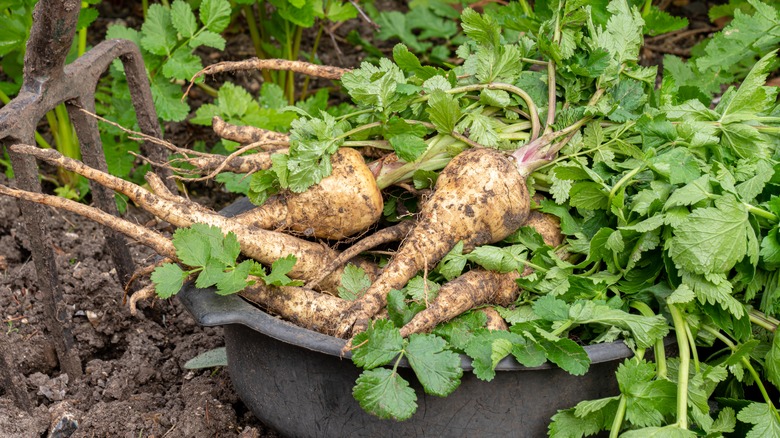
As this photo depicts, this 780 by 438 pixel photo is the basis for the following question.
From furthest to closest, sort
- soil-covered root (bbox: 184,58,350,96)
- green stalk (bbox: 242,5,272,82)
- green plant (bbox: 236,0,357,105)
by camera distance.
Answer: green stalk (bbox: 242,5,272,82), green plant (bbox: 236,0,357,105), soil-covered root (bbox: 184,58,350,96)

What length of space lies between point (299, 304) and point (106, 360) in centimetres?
81

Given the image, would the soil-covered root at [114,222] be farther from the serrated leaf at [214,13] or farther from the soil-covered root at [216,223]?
the serrated leaf at [214,13]

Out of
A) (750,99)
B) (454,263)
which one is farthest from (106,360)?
(750,99)

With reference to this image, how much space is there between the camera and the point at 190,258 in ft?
5.86

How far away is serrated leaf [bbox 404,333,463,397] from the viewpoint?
158 centimetres

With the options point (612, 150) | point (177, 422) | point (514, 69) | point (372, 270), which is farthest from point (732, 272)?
point (177, 422)

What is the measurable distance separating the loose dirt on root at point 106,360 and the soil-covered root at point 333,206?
0.47m

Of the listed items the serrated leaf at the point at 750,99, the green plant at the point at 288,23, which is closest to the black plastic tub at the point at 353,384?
A: the serrated leaf at the point at 750,99

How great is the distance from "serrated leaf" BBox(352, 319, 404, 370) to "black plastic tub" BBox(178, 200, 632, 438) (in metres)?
0.06

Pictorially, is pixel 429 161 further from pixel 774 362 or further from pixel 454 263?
pixel 774 362

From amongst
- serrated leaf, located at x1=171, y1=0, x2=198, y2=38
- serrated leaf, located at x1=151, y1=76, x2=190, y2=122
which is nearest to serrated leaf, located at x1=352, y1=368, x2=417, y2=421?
serrated leaf, located at x1=151, y1=76, x2=190, y2=122

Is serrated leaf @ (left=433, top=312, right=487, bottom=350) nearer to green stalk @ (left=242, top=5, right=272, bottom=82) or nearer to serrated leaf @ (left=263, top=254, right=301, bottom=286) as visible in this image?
serrated leaf @ (left=263, top=254, right=301, bottom=286)

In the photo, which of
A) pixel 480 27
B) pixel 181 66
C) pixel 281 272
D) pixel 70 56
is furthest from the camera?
pixel 70 56

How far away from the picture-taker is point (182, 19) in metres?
2.60
